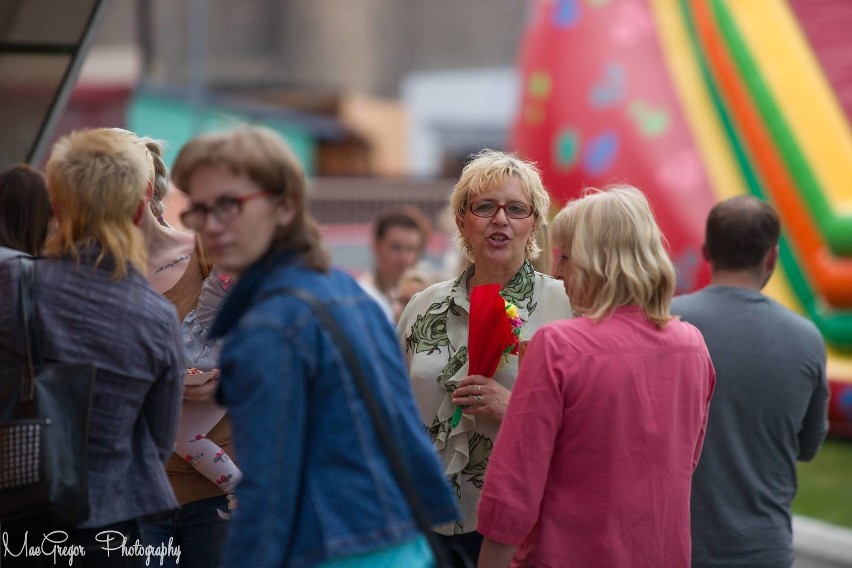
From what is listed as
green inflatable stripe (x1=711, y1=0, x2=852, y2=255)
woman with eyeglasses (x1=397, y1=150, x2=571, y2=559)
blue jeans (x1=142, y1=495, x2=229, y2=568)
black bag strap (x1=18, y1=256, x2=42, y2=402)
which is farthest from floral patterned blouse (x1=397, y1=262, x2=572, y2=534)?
green inflatable stripe (x1=711, y1=0, x2=852, y2=255)

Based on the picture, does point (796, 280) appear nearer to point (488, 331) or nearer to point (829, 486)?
point (829, 486)

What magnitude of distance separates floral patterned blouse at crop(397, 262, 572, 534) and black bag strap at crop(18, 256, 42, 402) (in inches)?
46.1

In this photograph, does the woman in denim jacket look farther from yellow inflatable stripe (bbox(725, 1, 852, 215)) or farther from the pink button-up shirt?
yellow inflatable stripe (bbox(725, 1, 852, 215))

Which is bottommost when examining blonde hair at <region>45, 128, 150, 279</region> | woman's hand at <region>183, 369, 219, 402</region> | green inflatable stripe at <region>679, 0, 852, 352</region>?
green inflatable stripe at <region>679, 0, 852, 352</region>

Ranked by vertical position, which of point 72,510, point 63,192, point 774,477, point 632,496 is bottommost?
point 774,477

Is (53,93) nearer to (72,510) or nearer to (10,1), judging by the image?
(10,1)

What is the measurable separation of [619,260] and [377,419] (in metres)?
0.85

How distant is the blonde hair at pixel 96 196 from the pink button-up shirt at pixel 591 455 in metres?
0.97

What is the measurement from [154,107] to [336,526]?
17983 mm

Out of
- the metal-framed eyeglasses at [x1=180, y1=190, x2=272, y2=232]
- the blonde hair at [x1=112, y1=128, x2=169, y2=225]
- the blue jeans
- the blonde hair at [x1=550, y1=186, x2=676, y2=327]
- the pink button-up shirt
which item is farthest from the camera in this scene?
the blonde hair at [x1=112, y1=128, x2=169, y2=225]

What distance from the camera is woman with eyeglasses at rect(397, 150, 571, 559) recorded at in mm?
3457

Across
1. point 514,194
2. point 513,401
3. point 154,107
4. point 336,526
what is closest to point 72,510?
point 336,526

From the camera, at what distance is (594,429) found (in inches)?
111

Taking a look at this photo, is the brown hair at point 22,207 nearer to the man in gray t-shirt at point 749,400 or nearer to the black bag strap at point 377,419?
the black bag strap at point 377,419
